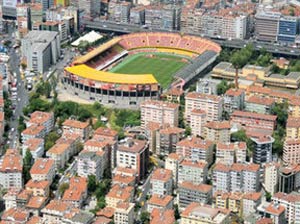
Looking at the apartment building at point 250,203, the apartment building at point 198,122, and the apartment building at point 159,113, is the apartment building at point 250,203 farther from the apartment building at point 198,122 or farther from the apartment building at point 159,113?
the apartment building at point 159,113

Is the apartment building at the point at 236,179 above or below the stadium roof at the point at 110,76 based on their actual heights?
below

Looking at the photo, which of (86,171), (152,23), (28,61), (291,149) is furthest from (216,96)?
(152,23)

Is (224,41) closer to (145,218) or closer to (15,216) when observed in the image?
(145,218)

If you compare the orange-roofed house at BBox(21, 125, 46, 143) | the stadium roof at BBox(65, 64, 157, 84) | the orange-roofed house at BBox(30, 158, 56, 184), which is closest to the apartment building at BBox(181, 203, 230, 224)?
the orange-roofed house at BBox(30, 158, 56, 184)

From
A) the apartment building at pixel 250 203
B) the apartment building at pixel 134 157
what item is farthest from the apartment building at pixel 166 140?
the apartment building at pixel 250 203

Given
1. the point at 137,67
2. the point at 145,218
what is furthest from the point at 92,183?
the point at 137,67

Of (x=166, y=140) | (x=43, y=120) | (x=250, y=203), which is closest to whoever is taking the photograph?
(x=250, y=203)
